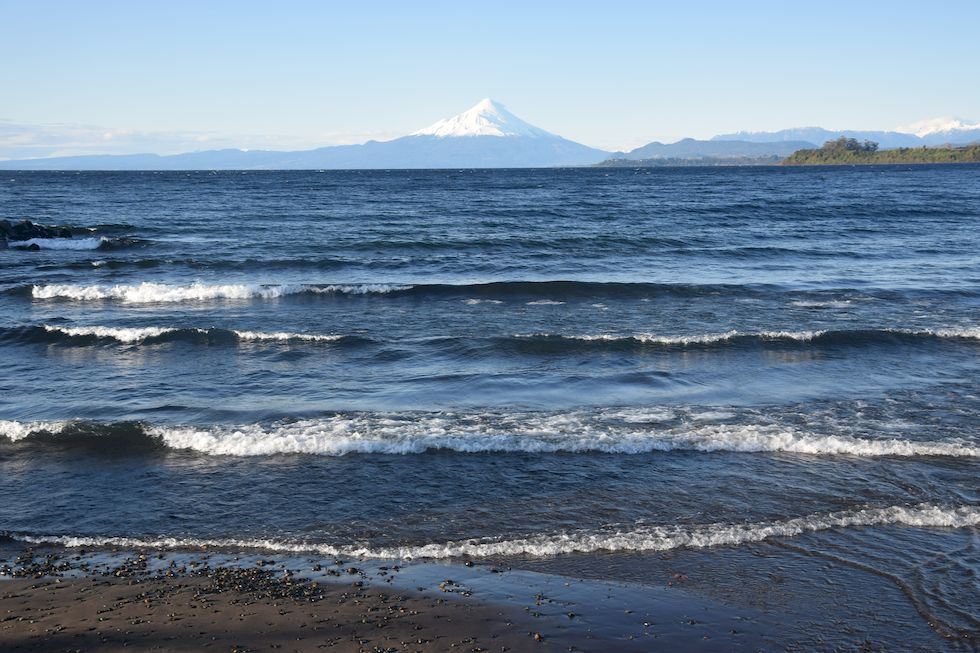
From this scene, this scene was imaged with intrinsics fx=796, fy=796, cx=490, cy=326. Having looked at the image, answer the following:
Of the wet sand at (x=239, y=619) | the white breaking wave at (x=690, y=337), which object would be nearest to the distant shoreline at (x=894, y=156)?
the white breaking wave at (x=690, y=337)

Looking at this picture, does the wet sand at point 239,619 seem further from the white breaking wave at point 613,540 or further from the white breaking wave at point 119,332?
the white breaking wave at point 119,332

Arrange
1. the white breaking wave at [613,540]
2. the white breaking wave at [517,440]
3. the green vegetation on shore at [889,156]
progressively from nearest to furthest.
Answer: the white breaking wave at [613,540] < the white breaking wave at [517,440] < the green vegetation on shore at [889,156]

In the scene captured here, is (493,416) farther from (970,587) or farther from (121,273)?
(121,273)

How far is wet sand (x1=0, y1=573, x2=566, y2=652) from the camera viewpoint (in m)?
7.07

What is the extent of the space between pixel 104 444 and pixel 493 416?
6346 millimetres

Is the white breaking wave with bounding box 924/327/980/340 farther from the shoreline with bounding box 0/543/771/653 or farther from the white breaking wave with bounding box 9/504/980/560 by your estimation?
the shoreline with bounding box 0/543/771/653

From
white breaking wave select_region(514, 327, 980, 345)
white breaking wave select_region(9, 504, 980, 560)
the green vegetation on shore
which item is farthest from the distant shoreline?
white breaking wave select_region(9, 504, 980, 560)

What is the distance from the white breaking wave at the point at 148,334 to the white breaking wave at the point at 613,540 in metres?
10.5

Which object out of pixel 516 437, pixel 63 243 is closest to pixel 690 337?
pixel 516 437

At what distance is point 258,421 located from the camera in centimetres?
1357

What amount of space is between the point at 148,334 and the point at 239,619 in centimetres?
1445

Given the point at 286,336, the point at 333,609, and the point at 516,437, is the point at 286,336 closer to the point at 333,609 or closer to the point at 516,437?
the point at 516,437

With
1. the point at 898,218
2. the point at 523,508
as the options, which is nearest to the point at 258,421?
the point at 523,508

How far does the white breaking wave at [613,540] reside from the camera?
8961mm
